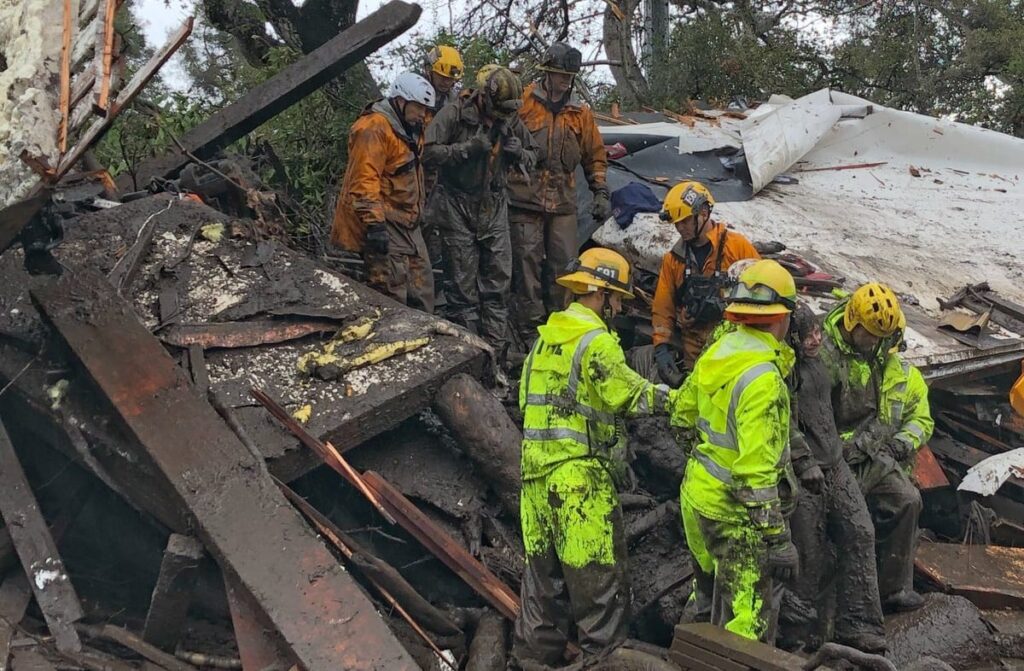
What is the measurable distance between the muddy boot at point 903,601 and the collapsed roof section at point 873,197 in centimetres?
183

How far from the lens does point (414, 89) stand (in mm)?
6066

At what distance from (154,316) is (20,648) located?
6.54 ft

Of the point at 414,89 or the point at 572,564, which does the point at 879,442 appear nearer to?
the point at 572,564

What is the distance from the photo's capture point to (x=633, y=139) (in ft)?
27.6

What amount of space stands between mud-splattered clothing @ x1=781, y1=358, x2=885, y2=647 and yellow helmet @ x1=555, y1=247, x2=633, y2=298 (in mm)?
1048

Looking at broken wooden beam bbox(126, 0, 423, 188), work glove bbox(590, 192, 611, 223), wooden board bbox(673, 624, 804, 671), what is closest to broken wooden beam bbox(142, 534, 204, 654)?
wooden board bbox(673, 624, 804, 671)

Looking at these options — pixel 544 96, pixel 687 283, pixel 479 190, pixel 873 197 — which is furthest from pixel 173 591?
pixel 873 197

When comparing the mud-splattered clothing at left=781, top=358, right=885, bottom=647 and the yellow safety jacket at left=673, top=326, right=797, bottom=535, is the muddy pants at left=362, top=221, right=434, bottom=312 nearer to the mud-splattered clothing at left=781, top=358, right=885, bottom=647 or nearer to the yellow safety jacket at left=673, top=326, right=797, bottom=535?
the mud-splattered clothing at left=781, top=358, right=885, bottom=647

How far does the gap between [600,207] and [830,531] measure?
3.30m

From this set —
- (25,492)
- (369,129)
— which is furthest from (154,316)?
(369,129)

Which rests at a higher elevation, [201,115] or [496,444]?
[201,115]

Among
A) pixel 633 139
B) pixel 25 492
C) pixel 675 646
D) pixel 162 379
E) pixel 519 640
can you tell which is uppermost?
pixel 633 139

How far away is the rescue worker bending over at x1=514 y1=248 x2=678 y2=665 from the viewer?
406cm

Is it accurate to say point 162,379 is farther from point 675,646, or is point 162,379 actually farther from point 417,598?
point 675,646
